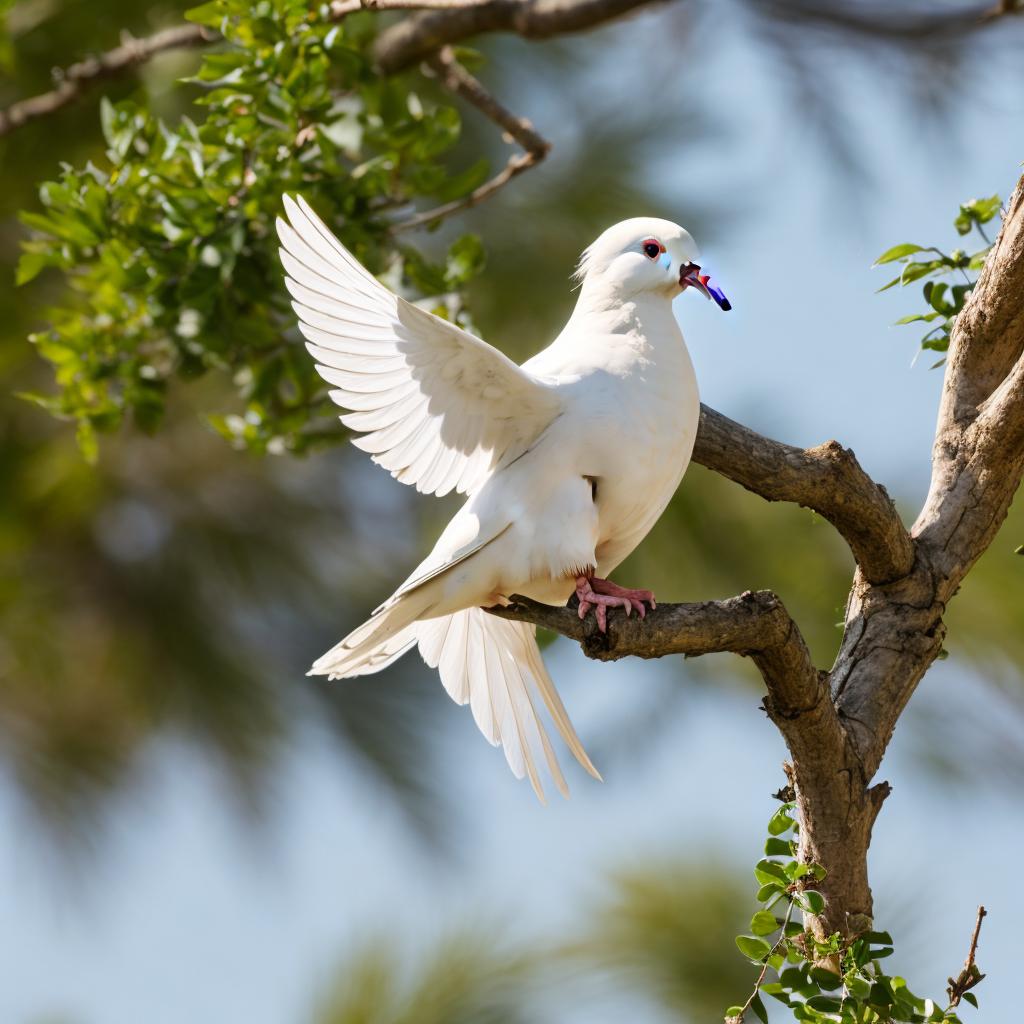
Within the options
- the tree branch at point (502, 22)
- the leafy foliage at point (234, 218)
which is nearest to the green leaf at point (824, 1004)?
the leafy foliage at point (234, 218)

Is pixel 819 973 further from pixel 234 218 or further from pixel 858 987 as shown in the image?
pixel 234 218

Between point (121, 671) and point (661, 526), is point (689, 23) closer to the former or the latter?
point (661, 526)

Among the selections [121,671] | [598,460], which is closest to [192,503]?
[121,671]

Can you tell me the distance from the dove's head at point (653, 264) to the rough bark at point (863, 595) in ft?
0.71

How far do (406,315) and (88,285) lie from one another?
1.14m

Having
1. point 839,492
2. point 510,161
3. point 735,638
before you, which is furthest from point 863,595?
point 510,161

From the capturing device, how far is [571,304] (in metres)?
4.89

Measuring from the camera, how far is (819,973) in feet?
6.47

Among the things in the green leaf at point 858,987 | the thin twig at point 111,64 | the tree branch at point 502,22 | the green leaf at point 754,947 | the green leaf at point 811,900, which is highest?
the tree branch at point 502,22

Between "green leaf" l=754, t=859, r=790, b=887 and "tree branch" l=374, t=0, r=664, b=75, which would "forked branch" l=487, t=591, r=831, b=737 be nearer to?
"green leaf" l=754, t=859, r=790, b=887

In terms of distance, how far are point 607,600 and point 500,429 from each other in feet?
1.17

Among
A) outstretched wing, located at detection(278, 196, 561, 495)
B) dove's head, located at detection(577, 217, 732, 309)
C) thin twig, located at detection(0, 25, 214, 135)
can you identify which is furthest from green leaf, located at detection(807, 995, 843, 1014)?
thin twig, located at detection(0, 25, 214, 135)

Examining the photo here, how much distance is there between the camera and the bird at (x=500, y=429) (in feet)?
7.27

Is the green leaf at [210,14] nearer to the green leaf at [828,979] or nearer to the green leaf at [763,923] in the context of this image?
the green leaf at [763,923]
